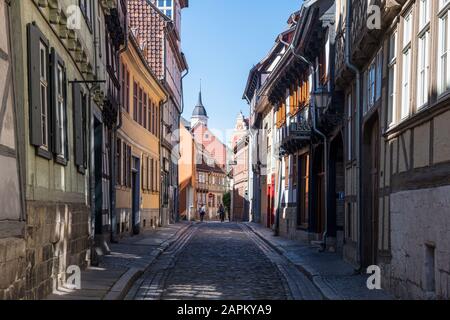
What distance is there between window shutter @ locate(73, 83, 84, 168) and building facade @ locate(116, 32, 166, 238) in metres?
9.88

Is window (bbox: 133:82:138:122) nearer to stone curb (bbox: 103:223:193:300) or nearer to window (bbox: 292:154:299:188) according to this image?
window (bbox: 292:154:299:188)

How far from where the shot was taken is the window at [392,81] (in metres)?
10.7

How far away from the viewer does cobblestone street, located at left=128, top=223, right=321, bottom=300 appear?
37.1 feet

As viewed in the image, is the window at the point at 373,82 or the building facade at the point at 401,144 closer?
the building facade at the point at 401,144

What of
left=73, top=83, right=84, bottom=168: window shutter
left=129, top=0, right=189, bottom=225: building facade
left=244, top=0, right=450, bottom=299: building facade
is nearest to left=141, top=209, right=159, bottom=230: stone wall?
left=129, top=0, right=189, bottom=225: building facade

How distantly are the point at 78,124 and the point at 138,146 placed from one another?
52.5 ft

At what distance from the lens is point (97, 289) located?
35.1ft

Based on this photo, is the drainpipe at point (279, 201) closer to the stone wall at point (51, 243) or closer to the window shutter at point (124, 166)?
the window shutter at point (124, 166)

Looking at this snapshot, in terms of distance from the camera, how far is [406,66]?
1010 centimetres

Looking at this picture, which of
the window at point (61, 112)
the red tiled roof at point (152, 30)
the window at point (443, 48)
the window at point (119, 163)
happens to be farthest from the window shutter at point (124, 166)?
the window at point (443, 48)

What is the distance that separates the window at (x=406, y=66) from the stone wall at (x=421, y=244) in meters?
1.23

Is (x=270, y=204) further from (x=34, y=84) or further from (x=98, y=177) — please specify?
(x=34, y=84)

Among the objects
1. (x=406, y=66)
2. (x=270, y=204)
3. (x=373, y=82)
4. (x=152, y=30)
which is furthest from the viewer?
(x=152, y=30)

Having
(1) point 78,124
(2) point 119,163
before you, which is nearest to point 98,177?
(1) point 78,124
